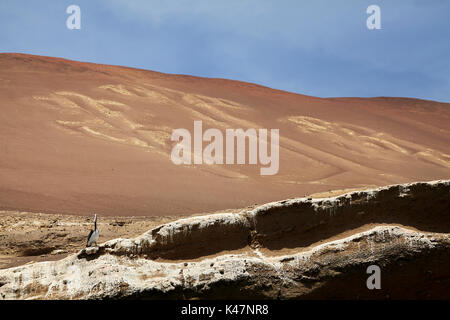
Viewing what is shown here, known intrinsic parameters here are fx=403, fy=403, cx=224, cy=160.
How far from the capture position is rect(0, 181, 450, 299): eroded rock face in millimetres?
3832

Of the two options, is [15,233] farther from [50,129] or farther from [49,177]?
[50,129]

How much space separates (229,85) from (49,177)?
1433 inches
